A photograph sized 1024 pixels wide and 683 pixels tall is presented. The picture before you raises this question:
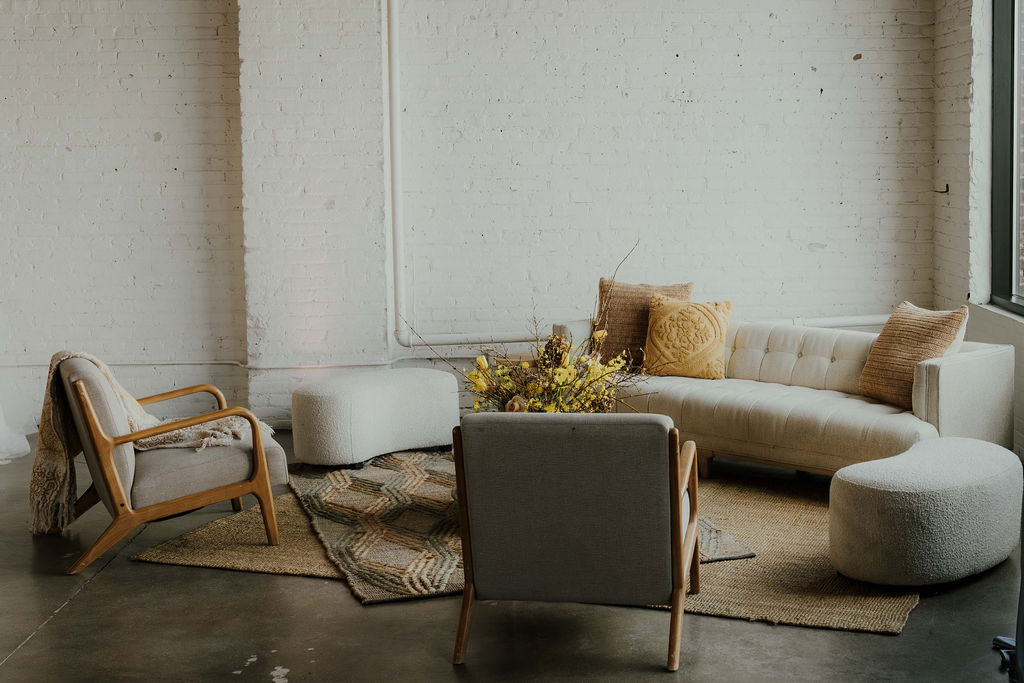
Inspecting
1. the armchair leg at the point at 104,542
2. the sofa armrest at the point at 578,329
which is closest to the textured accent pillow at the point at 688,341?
the sofa armrest at the point at 578,329

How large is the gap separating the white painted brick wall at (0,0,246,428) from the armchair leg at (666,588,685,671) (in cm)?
468

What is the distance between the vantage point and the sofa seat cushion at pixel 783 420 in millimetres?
4973

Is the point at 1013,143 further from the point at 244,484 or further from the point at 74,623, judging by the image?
the point at 74,623

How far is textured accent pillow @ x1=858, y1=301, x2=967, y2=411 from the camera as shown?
5188mm

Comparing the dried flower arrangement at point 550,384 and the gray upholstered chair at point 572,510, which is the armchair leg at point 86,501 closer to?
the dried flower arrangement at point 550,384

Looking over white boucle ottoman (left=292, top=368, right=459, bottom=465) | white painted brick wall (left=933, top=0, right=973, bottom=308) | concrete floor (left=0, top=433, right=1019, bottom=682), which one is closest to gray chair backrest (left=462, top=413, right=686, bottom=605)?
concrete floor (left=0, top=433, right=1019, bottom=682)

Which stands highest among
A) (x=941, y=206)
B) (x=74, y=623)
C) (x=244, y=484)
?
(x=941, y=206)

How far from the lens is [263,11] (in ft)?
21.9

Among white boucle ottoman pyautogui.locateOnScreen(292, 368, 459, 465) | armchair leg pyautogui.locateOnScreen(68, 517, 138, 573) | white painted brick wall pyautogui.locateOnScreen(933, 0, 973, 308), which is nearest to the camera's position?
armchair leg pyautogui.locateOnScreen(68, 517, 138, 573)

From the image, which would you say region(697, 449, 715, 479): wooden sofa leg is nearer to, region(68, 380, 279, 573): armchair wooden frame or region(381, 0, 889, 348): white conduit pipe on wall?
region(381, 0, 889, 348): white conduit pipe on wall

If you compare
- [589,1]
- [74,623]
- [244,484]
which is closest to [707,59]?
[589,1]

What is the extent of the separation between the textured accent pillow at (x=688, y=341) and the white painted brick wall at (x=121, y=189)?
3008 millimetres

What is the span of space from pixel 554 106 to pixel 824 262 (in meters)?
2.21

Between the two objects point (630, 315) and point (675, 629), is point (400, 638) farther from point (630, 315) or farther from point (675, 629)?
point (630, 315)
